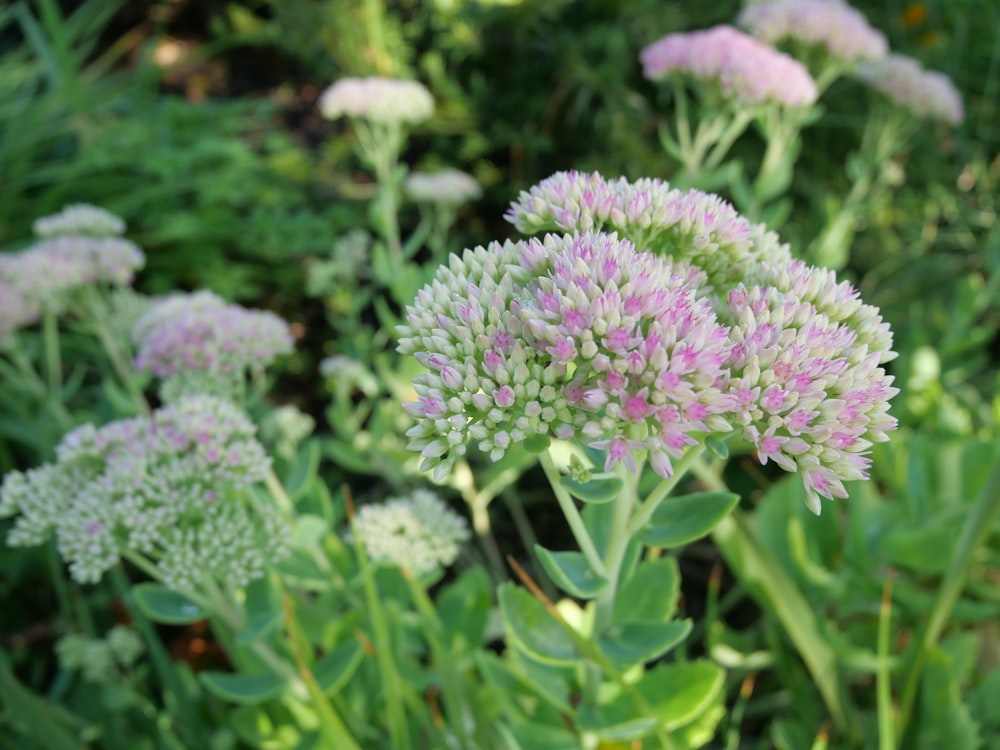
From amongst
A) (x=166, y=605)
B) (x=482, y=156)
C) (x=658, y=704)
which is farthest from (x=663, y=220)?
(x=482, y=156)

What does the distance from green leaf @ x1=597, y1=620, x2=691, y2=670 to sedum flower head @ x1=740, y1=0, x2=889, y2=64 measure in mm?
1540

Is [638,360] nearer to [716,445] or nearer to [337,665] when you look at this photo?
[716,445]

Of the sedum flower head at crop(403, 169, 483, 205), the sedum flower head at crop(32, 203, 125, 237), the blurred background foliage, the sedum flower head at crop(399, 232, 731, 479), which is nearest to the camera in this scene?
the sedum flower head at crop(399, 232, 731, 479)

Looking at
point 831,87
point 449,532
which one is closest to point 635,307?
point 449,532

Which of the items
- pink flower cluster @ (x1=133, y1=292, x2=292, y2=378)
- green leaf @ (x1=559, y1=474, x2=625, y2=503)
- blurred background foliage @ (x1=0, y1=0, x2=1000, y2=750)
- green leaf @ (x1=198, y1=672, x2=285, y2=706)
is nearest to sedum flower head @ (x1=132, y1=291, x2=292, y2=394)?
pink flower cluster @ (x1=133, y1=292, x2=292, y2=378)

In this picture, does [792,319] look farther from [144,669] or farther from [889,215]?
[889,215]

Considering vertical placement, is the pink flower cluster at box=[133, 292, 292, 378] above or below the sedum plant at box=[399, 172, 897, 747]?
below

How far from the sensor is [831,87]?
3.00 metres

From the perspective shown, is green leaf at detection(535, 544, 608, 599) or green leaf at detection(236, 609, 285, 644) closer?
green leaf at detection(535, 544, 608, 599)

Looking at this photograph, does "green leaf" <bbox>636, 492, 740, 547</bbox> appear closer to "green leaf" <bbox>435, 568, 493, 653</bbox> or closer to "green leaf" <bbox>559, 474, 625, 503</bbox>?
"green leaf" <bbox>559, 474, 625, 503</bbox>

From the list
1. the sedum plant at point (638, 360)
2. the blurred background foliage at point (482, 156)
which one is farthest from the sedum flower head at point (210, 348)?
the blurred background foliage at point (482, 156)

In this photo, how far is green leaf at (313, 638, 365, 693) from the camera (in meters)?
1.12

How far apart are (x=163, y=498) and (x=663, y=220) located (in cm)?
70

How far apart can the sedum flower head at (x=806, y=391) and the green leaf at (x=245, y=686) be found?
795 mm
